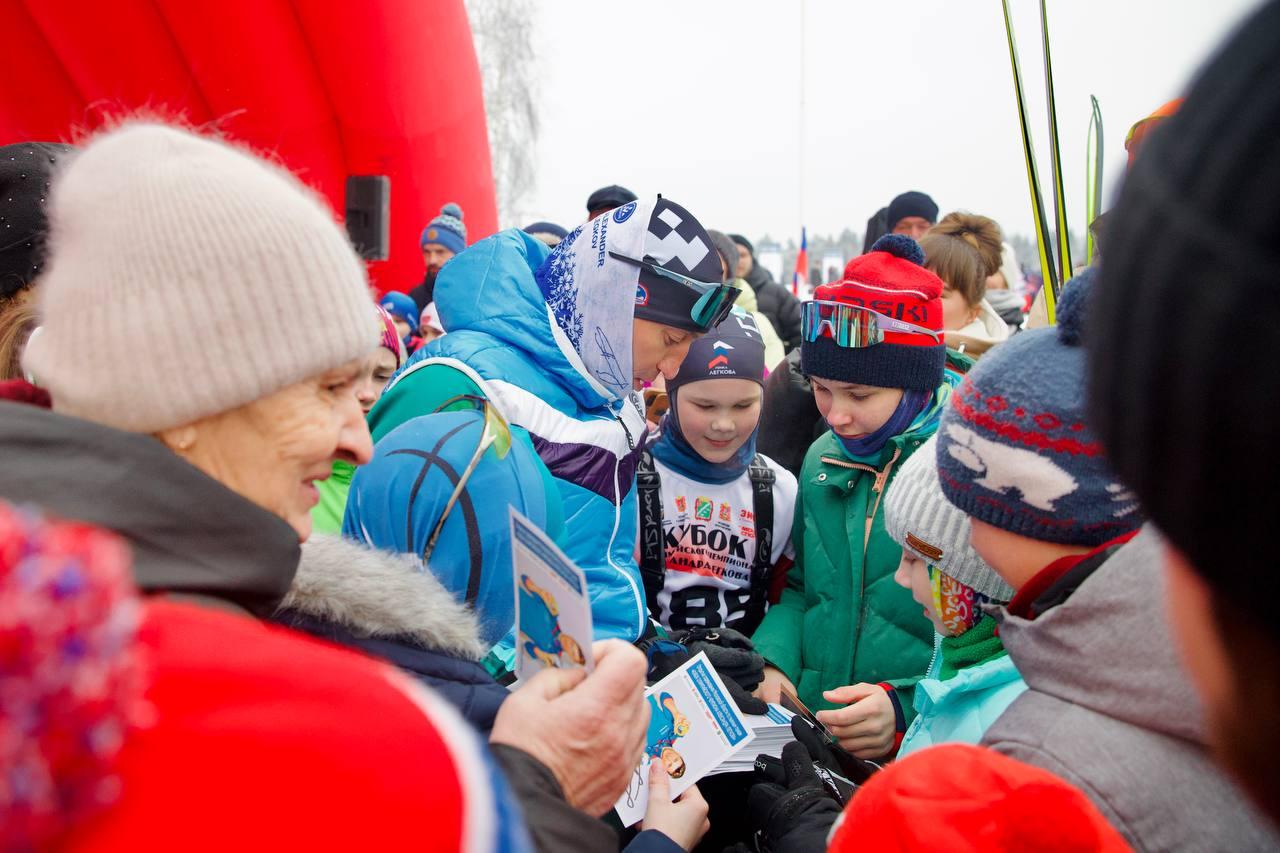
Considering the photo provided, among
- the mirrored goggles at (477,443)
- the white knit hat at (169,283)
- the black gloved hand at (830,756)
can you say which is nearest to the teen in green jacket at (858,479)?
the black gloved hand at (830,756)

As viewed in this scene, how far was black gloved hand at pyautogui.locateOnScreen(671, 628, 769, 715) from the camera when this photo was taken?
252 cm

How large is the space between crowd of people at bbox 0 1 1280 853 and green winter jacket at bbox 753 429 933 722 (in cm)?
1

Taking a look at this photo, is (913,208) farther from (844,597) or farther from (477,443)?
(477,443)

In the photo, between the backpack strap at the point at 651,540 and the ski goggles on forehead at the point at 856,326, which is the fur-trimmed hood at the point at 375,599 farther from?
the ski goggles on forehead at the point at 856,326

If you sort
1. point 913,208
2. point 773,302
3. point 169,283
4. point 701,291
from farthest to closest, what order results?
1. point 773,302
2. point 913,208
3. point 701,291
4. point 169,283

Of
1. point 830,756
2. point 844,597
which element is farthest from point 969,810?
point 844,597

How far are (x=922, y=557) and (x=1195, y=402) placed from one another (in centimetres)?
147

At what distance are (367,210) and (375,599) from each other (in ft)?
26.8

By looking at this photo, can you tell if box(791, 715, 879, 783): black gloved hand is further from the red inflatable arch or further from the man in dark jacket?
the red inflatable arch

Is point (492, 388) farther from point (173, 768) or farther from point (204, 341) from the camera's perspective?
point (173, 768)

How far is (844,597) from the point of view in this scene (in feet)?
8.85

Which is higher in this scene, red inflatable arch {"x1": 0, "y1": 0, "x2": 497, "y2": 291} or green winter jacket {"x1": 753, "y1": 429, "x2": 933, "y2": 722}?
red inflatable arch {"x1": 0, "y1": 0, "x2": 497, "y2": 291}

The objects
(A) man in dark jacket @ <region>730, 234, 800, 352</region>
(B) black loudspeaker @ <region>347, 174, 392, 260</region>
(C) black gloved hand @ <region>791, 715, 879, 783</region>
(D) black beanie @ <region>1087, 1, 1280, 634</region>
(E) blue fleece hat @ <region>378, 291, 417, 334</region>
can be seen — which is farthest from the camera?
(B) black loudspeaker @ <region>347, 174, 392, 260</region>

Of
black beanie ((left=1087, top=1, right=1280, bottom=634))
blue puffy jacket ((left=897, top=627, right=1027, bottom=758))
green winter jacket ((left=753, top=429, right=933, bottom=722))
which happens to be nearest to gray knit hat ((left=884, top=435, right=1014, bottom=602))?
blue puffy jacket ((left=897, top=627, right=1027, bottom=758))
